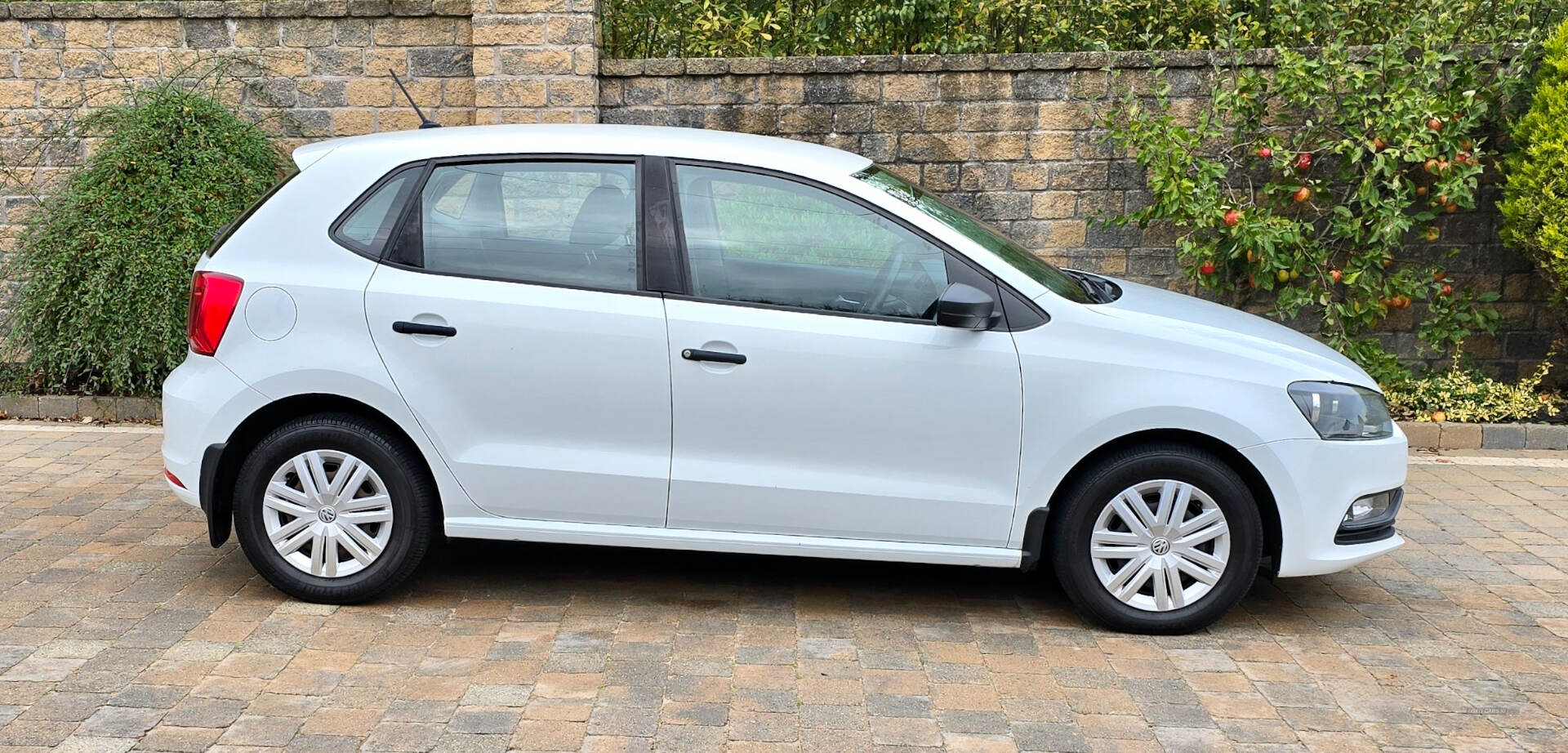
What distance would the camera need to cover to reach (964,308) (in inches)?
174

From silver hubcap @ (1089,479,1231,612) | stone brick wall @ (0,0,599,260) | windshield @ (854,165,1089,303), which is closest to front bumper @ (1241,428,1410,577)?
silver hubcap @ (1089,479,1231,612)

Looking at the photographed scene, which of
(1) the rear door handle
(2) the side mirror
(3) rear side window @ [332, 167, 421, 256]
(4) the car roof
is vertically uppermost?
(4) the car roof

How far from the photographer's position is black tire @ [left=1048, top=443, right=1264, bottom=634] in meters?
4.50

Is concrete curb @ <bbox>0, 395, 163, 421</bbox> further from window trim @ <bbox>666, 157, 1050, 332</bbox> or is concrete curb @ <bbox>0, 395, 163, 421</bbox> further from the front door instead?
the front door

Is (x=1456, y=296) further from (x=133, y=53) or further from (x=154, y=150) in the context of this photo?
(x=133, y=53)

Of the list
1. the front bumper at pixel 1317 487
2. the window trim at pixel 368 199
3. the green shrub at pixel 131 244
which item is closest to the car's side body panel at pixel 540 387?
the window trim at pixel 368 199

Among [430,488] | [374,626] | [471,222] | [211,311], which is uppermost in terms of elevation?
[471,222]

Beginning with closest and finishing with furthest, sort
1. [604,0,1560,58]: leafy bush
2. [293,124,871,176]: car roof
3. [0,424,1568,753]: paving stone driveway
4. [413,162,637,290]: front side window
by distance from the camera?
[0,424,1568,753]: paving stone driveway
[413,162,637,290]: front side window
[293,124,871,176]: car roof
[604,0,1560,58]: leafy bush

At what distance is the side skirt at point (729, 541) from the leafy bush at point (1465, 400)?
14.6 ft

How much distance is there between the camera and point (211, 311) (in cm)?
470

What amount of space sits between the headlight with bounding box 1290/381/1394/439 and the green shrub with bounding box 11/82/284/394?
6162 mm

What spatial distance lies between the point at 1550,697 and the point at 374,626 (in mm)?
3905

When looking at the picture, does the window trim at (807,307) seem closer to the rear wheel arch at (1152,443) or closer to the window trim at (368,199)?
the rear wheel arch at (1152,443)

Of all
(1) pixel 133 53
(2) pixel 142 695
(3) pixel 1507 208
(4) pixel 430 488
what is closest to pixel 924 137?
(3) pixel 1507 208
